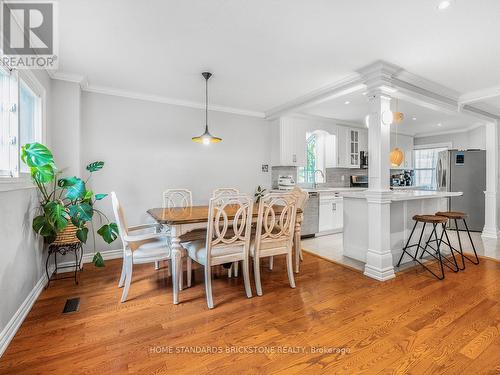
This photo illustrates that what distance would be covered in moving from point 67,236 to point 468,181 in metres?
7.01

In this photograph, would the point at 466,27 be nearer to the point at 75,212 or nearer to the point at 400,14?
the point at 400,14

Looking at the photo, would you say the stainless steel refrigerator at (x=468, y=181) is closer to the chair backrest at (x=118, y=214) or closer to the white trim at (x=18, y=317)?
the chair backrest at (x=118, y=214)

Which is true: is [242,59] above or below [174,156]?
above

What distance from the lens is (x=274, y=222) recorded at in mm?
2594

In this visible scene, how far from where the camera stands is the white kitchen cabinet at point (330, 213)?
4.91 m

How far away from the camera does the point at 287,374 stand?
1502 millimetres

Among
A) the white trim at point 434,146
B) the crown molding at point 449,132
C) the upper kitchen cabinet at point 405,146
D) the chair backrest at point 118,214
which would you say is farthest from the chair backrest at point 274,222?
the white trim at point 434,146

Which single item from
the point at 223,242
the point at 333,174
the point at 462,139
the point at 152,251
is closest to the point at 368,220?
the point at 223,242

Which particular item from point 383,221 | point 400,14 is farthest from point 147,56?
point 383,221

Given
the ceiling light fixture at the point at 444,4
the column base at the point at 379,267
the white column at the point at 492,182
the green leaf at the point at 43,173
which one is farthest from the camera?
the white column at the point at 492,182

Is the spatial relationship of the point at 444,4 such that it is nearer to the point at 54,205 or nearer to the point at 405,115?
the point at 54,205

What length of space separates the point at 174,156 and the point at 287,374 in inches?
131

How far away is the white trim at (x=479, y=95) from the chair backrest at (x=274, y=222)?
10.8 feet

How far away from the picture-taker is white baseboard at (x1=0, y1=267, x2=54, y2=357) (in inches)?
67.8
